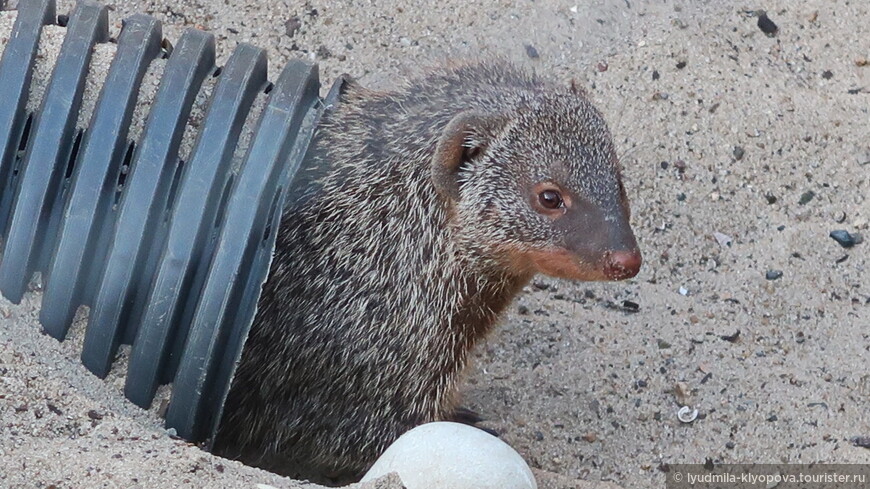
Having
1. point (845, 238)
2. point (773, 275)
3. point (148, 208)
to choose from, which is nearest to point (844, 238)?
point (845, 238)

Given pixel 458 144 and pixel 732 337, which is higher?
pixel 458 144

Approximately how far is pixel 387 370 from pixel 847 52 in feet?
8.73

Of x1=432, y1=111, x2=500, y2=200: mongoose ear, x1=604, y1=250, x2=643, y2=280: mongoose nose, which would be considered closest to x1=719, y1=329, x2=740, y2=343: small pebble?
x1=604, y1=250, x2=643, y2=280: mongoose nose

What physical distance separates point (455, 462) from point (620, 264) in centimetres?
70

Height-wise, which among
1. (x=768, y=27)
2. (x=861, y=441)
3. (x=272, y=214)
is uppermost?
(x=768, y=27)

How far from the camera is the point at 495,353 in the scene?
408cm

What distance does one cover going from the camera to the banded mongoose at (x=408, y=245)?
319cm

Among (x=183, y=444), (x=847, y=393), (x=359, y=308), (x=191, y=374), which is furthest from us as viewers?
(x=847, y=393)

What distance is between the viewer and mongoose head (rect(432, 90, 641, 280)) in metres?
3.11

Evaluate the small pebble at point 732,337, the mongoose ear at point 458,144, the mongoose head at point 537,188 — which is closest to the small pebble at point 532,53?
the small pebble at point 732,337

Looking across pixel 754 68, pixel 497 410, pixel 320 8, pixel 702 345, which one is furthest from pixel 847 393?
pixel 320 8

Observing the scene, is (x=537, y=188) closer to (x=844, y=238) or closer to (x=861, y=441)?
(x=861, y=441)

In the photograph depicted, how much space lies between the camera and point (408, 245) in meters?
3.32

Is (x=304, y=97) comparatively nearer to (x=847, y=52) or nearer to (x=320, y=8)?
(x=320, y=8)
